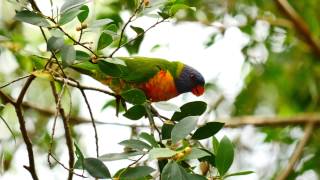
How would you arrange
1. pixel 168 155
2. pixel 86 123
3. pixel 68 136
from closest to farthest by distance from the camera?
pixel 168 155
pixel 68 136
pixel 86 123

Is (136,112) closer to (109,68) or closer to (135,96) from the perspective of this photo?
(135,96)

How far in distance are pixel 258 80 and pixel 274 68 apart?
0.50 ft

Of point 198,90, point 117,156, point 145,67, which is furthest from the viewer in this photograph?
point 198,90

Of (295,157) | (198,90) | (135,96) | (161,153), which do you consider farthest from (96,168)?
(295,157)

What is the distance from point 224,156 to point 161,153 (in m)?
0.22

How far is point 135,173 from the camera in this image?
1146 mm

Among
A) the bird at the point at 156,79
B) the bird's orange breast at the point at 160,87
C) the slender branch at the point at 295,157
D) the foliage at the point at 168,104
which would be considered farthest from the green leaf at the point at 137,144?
the slender branch at the point at 295,157

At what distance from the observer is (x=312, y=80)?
3.44m

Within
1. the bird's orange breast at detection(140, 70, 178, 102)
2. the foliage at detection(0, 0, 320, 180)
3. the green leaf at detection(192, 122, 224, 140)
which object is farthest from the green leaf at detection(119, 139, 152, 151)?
the bird's orange breast at detection(140, 70, 178, 102)

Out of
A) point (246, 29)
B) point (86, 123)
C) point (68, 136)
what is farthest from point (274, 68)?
point (68, 136)

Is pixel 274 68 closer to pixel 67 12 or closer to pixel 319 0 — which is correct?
pixel 319 0

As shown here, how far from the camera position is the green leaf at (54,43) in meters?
1.11

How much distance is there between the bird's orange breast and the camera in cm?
206

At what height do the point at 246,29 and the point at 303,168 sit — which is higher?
the point at 246,29
